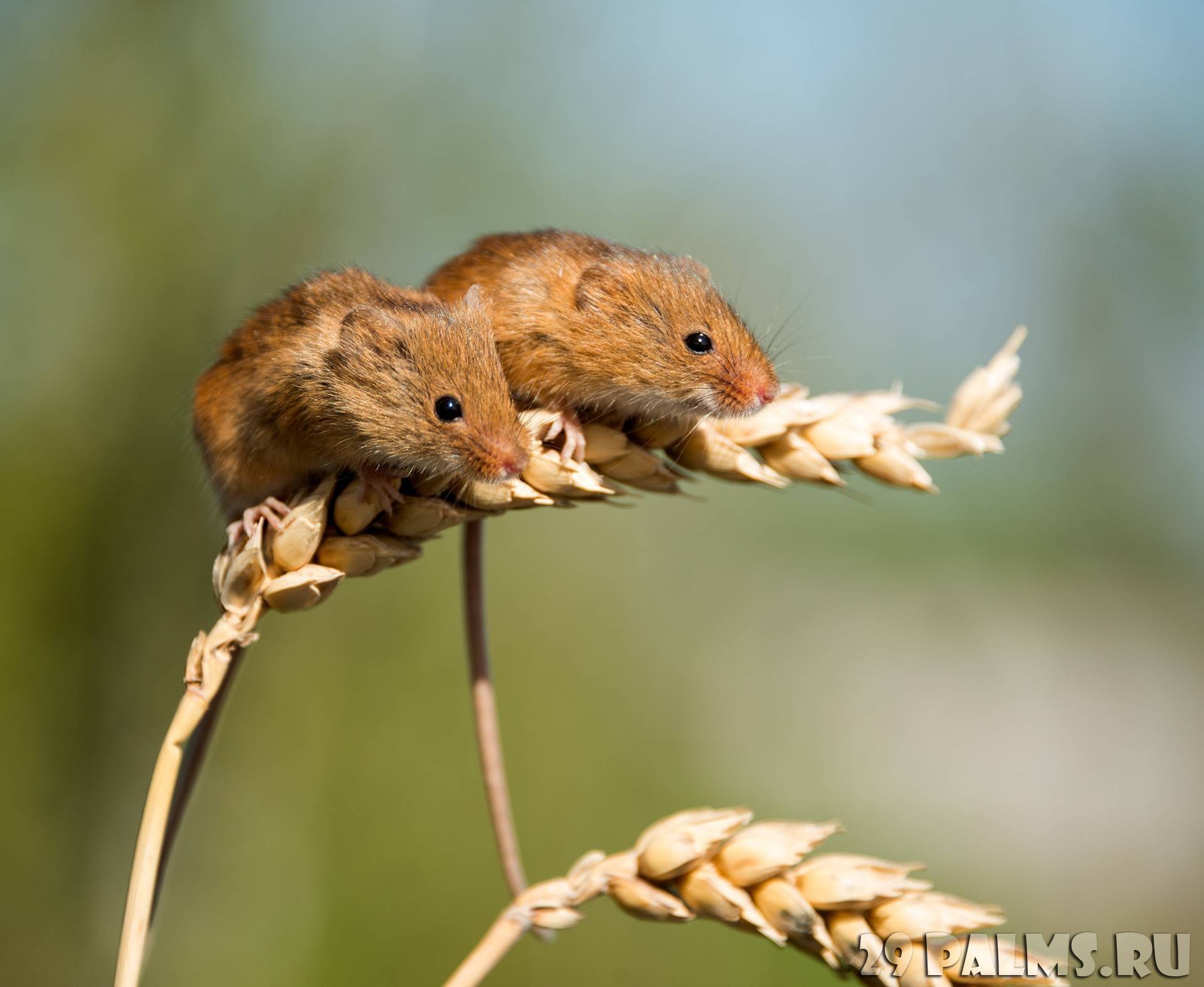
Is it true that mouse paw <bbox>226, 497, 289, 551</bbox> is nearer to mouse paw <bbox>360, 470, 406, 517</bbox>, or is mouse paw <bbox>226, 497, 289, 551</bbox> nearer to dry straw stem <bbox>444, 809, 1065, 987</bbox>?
mouse paw <bbox>360, 470, 406, 517</bbox>

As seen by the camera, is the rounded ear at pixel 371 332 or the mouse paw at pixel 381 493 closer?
the mouse paw at pixel 381 493

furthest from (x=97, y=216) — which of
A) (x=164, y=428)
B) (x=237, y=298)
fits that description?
(x=164, y=428)

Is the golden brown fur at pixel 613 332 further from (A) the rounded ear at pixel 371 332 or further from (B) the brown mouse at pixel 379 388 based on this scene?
(A) the rounded ear at pixel 371 332

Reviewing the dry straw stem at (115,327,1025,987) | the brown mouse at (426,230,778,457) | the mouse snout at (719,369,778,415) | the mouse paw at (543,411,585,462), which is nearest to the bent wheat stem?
the dry straw stem at (115,327,1025,987)

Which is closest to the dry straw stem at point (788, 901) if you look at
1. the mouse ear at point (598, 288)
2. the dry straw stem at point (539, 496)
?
the dry straw stem at point (539, 496)

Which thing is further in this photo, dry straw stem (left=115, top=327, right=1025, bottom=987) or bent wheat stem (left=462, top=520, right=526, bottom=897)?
bent wheat stem (left=462, top=520, right=526, bottom=897)

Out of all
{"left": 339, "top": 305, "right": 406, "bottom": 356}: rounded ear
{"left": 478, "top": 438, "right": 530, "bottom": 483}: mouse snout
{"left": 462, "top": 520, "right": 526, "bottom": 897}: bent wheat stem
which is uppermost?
{"left": 339, "top": 305, "right": 406, "bottom": 356}: rounded ear
